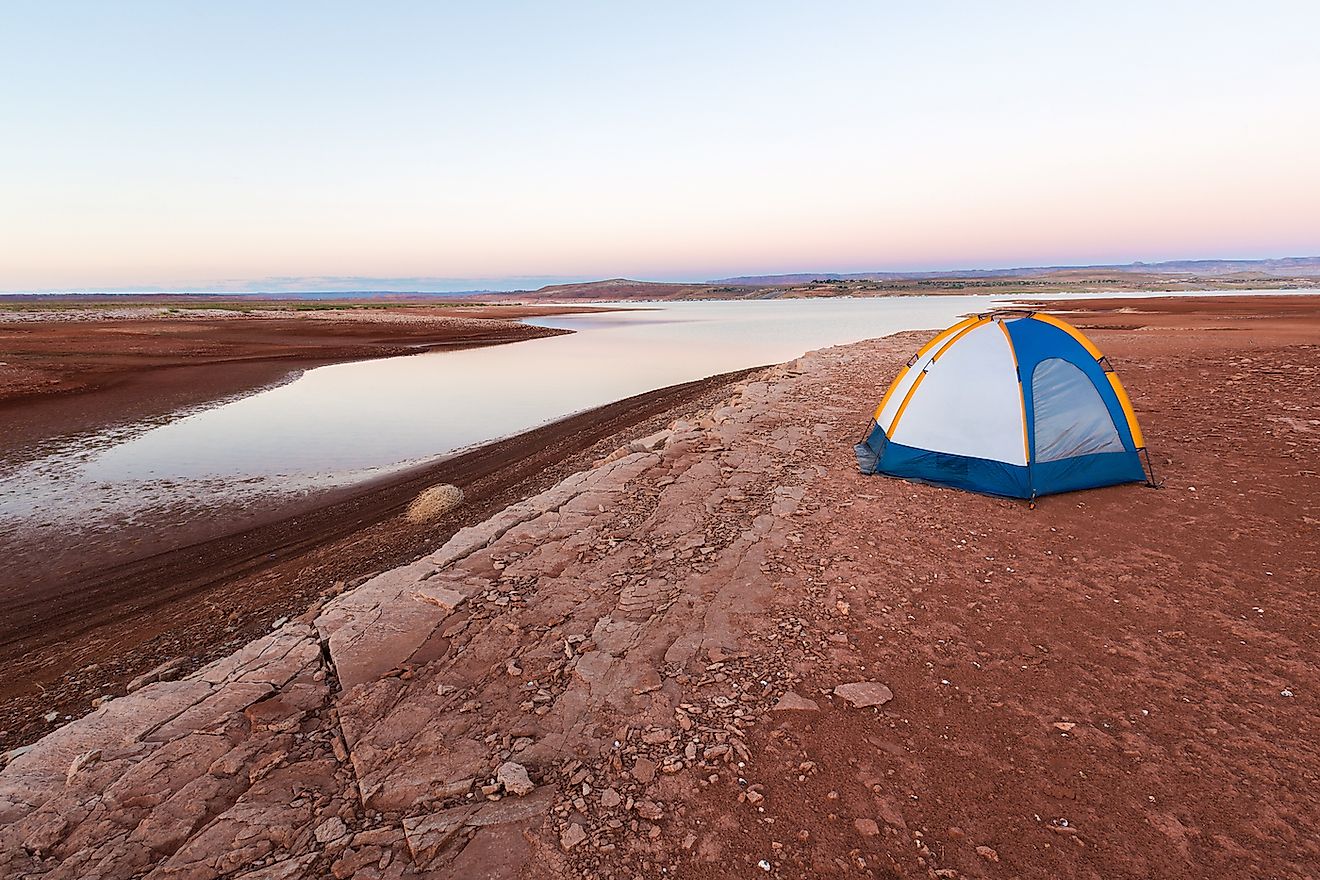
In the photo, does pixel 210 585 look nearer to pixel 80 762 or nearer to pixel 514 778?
pixel 80 762

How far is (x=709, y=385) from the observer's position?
21.8 metres

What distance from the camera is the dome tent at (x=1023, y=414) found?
752cm

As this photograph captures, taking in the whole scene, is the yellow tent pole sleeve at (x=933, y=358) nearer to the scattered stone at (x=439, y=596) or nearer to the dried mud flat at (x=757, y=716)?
the dried mud flat at (x=757, y=716)

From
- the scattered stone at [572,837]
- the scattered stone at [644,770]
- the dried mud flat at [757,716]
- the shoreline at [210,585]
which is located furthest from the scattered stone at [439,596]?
the scattered stone at [572,837]

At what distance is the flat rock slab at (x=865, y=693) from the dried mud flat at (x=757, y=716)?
2cm

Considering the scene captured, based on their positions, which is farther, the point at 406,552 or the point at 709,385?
the point at 709,385

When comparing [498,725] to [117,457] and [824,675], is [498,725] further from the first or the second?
[117,457]

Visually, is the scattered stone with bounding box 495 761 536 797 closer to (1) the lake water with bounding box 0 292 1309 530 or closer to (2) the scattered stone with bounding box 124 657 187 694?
(2) the scattered stone with bounding box 124 657 187 694

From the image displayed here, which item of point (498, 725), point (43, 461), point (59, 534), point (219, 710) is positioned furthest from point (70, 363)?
point (498, 725)

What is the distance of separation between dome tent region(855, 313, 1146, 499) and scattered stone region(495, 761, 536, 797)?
6911 millimetres

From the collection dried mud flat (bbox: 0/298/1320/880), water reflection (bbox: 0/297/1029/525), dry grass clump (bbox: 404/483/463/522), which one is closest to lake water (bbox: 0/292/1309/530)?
water reflection (bbox: 0/297/1029/525)

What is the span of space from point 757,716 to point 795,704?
31 cm

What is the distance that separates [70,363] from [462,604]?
3388cm

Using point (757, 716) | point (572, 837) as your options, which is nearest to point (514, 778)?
point (572, 837)
